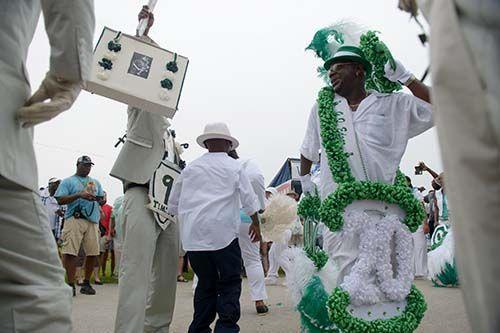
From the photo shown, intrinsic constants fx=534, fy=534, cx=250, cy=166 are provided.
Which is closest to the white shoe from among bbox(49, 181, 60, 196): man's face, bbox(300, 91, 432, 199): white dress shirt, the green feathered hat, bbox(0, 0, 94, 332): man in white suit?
bbox(49, 181, 60, 196): man's face

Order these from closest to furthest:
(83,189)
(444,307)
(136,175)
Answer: (136,175)
(444,307)
(83,189)

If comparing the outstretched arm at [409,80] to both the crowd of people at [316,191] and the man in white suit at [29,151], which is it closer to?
the crowd of people at [316,191]

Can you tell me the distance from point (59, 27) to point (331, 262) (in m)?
2.64

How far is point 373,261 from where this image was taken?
3416 mm

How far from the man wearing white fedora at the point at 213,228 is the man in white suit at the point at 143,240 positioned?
0.68 feet

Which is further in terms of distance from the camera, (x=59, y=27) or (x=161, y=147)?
(x=161, y=147)

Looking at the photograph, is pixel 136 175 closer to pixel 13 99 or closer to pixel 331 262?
pixel 331 262

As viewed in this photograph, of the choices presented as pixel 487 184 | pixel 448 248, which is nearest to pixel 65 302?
pixel 487 184

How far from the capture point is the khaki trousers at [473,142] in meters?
1.04

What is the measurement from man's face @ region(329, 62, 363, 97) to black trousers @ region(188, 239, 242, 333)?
5.15 feet

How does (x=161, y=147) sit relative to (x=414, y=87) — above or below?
below

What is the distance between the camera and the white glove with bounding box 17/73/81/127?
6.12ft

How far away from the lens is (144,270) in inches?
160

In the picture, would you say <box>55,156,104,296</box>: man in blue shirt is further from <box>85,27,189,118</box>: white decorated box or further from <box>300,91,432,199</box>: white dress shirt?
<box>300,91,432,199</box>: white dress shirt
